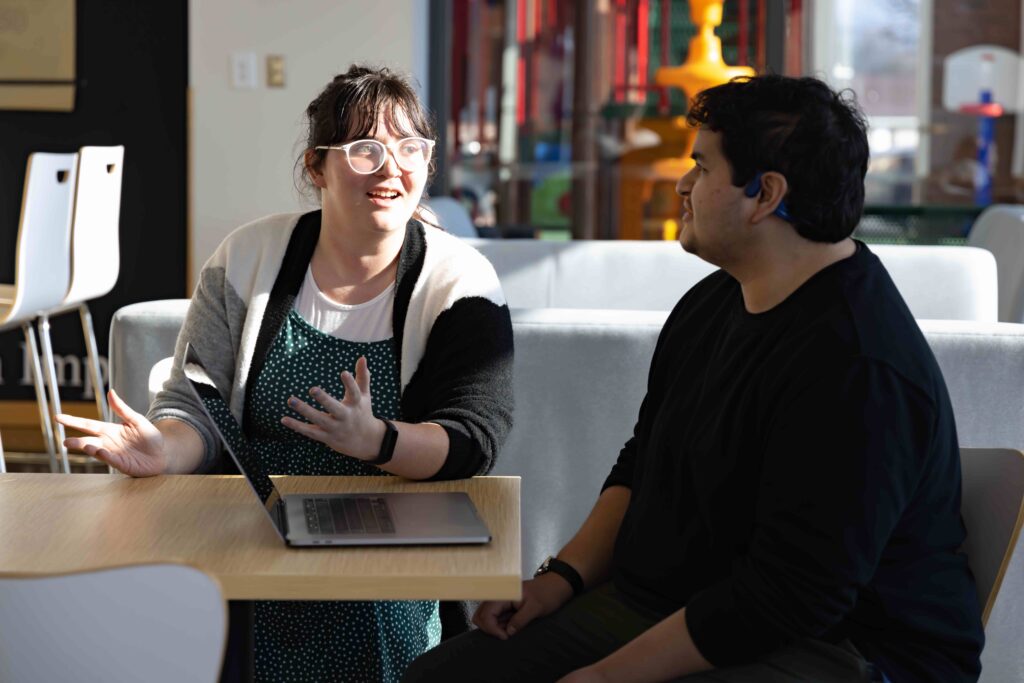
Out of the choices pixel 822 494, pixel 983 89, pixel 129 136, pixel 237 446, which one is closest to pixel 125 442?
pixel 237 446

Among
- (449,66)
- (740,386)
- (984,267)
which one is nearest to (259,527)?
(740,386)

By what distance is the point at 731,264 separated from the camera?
5.05 feet

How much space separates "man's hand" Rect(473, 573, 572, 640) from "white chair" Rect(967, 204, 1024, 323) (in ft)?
9.16

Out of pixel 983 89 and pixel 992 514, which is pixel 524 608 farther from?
pixel 983 89

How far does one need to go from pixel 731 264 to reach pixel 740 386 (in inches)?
5.8

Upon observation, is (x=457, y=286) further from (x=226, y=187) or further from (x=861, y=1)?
(x=861, y=1)

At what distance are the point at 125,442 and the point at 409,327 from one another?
42 cm

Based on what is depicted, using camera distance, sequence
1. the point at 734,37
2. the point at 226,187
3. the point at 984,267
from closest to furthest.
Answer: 1. the point at 984,267
2. the point at 226,187
3. the point at 734,37

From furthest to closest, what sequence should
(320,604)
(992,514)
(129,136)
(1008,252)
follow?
(129,136) < (1008,252) < (320,604) < (992,514)

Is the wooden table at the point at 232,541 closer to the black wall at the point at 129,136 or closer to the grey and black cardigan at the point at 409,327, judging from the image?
the grey and black cardigan at the point at 409,327

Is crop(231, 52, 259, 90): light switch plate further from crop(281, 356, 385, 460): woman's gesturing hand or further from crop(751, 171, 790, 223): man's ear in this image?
crop(751, 171, 790, 223): man's ear

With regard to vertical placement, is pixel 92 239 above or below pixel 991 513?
above

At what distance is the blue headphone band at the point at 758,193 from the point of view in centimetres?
148

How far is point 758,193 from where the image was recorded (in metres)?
1.49
